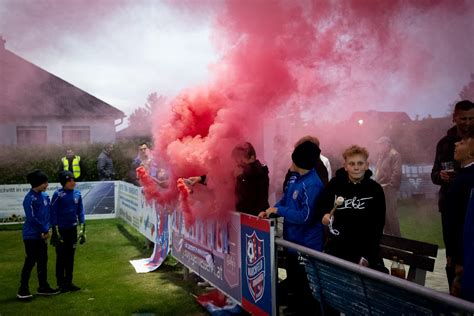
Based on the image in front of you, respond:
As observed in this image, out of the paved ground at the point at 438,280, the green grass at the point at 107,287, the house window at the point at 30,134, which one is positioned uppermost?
the house window at the point at 30,134

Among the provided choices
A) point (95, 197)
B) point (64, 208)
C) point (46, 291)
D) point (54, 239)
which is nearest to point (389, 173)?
point (64, 208)

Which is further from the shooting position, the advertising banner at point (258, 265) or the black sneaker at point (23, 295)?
the black sneaker at point (23, 295)

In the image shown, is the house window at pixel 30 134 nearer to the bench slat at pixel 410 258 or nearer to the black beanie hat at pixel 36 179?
the black beanie hat at pixel 36 179

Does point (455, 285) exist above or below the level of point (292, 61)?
below

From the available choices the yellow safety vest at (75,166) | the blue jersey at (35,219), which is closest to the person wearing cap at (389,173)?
the blue jersey at (35,219)

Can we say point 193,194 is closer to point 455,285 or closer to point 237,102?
point 237,102

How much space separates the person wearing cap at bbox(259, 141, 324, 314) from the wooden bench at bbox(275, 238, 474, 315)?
2.17 feet

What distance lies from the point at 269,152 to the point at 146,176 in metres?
1.93

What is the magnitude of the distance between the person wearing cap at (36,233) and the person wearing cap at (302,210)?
3.84 meters

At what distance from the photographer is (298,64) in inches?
211

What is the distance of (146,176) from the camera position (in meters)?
7.21

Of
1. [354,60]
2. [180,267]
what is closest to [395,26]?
[354,60]

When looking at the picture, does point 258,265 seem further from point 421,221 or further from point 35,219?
point 421,221

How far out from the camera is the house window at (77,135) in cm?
1493
